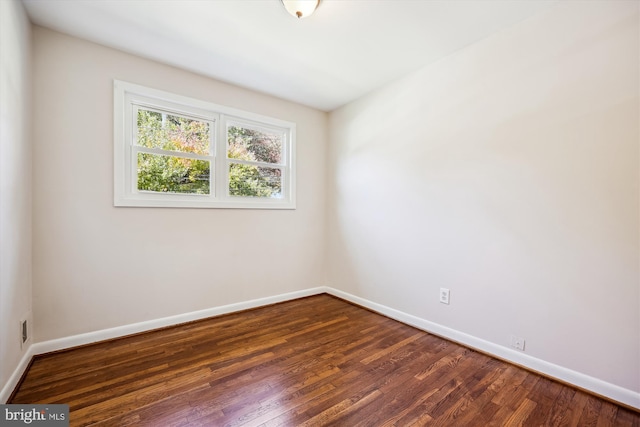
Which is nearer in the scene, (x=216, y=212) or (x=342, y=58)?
(x=342, y=58)

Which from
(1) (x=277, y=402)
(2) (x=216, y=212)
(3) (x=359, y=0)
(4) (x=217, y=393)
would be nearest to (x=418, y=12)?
(3) (x=359, y=0)

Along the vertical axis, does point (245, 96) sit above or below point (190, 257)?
above

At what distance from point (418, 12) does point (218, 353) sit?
118 inches

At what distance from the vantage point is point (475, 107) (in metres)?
2.34

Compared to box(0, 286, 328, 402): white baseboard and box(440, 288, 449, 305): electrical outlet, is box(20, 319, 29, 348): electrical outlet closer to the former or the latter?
box(0, 286, 328, 402): white baseboard

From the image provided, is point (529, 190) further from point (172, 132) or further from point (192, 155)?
point (172, 132)

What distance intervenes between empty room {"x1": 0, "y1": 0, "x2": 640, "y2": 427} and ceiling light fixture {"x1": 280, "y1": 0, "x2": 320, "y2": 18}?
0.05 feet

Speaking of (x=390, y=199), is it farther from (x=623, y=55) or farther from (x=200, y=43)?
(x=200, y=43)

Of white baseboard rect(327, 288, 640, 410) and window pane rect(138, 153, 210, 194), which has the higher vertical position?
window pane rect(138, 153, 210, 194)

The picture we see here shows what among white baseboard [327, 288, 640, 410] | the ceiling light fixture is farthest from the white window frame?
white baseboard [327, 288, 640, 410]

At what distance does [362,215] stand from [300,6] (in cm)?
218

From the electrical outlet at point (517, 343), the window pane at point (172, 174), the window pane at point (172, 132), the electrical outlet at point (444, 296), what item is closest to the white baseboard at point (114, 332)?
the window pane at point (172, 174)

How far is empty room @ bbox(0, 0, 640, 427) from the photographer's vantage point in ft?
5.48

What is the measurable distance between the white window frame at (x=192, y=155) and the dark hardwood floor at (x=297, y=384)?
1282 millimetres
